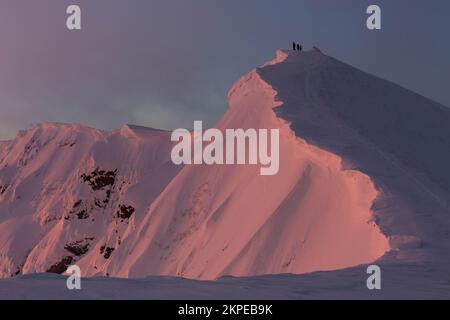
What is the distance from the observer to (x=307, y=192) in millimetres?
23078

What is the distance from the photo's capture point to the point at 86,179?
100312 millimetres

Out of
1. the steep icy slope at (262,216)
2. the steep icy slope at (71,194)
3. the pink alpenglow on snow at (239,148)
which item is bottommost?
the steep icy slope at (262,216)

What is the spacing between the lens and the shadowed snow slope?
16.9 meters

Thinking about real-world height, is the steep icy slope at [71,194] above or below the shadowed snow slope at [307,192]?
above

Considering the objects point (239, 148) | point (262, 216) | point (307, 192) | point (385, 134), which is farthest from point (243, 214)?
point (385, 134)

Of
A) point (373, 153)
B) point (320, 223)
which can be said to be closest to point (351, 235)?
point (320, 223)

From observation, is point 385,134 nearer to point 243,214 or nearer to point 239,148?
point 239,148

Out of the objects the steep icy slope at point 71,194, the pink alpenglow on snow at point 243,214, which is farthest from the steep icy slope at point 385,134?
the steep icy slope at point 71,194

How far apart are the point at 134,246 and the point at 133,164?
48.8 metres

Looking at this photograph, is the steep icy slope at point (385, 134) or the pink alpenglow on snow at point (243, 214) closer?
the steep icy slope at point (385, 134)

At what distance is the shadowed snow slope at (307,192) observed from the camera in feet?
55.6

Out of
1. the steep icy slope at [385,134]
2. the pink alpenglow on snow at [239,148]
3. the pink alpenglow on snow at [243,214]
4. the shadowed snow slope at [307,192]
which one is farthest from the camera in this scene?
the pink alpenglow on snow at [239,148]

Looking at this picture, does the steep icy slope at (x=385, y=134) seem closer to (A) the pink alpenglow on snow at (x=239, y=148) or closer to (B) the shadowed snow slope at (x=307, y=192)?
(B) the shadowed snow slope at (x=307, y=192)

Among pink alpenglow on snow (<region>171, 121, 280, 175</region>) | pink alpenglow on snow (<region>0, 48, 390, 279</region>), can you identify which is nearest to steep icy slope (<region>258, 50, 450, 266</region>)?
pink alpenglow on snow (<region>0, 48, 390, 279</region>)
